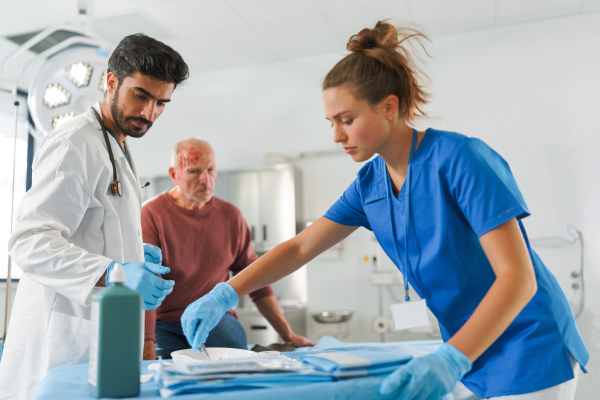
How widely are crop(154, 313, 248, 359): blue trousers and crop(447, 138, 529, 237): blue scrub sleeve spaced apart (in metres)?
1.36

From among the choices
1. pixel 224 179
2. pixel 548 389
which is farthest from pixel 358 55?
pixel 224 179

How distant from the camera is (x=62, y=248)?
115cm

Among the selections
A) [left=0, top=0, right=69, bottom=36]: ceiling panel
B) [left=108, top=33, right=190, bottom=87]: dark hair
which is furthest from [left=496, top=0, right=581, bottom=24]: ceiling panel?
[left=0, top=0, right=69, bottom=36]: ceiling panel

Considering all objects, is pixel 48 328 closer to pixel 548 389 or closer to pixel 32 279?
pixel 32 279

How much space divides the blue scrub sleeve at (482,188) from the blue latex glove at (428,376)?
246mm

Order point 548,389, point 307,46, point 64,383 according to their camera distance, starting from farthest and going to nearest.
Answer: point 307,46 < point 548,389 < point 64,383

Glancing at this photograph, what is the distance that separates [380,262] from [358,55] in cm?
281

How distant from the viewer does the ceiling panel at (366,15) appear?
130 inches

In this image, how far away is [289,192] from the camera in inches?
152

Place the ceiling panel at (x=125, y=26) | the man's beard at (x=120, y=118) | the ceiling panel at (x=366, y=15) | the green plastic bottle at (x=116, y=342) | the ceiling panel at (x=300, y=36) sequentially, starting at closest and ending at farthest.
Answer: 1. the green plastic bottle at (x=116, y=342)
2. the man's beard at (x=120, y=118)
3. the ceiling panel at (x=366, y=15)
4. the ceiling panel at (x=125, y=26)
5. the ceiling panel at (x=300, y=36)

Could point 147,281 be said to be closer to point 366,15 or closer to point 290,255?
point 290,255

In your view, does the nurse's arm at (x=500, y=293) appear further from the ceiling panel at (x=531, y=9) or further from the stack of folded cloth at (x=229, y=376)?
the ceiling panel at (x=531, y=9)

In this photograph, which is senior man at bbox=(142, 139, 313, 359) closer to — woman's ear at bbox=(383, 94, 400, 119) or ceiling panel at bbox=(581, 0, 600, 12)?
woman's ear at bbox=(383, 94, 400, 119)

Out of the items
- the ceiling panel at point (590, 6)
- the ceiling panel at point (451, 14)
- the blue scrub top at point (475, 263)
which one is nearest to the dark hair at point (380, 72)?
the blue scrub top at point (475, 263)
